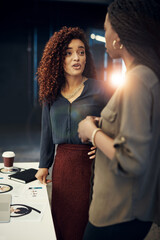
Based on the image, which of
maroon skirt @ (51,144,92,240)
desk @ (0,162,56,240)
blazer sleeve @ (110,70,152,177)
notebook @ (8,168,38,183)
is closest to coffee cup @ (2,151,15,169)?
notebook @ (8,168,38,183)

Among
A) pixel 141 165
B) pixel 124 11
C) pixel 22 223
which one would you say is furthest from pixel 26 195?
pixel 124 11

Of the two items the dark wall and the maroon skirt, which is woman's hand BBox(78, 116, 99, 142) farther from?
the dark wall

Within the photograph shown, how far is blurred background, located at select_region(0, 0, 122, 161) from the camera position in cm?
856

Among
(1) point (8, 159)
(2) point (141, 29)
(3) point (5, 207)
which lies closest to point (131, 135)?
(2) point (141, 29)

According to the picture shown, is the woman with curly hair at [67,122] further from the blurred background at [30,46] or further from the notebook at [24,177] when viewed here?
the blurred background at [30,46]

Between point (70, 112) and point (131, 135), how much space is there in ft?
3.10

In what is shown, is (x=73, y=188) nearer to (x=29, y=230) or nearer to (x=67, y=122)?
(x=67, y=122)

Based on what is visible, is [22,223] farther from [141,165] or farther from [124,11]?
[124,11]

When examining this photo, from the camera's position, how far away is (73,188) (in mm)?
1659

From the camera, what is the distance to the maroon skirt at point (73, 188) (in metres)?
1.65

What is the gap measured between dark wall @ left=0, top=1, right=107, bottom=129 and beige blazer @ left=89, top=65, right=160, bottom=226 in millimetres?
8186

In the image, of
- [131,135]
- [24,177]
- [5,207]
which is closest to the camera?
[131,135]

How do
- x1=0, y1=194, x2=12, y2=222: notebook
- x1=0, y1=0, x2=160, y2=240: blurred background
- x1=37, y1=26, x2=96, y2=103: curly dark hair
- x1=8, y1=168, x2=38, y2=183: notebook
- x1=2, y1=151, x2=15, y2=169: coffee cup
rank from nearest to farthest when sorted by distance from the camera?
1. x1=0, y1=194, x2=12, y2=222: notebook
2. x1=8, y1=168, x2=38, y2=183: notebook
3. x1=37, y1=26, x2=96, y2=103: curly dark hair
4. x1=2, y1=151, x2=15, y2=169: coffee cup
5. x1=0, y1=0, x2=160, y2=240: blurred background

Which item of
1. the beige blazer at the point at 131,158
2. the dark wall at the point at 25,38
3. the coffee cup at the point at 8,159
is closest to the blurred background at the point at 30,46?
the dark wall at the point at 25,38
